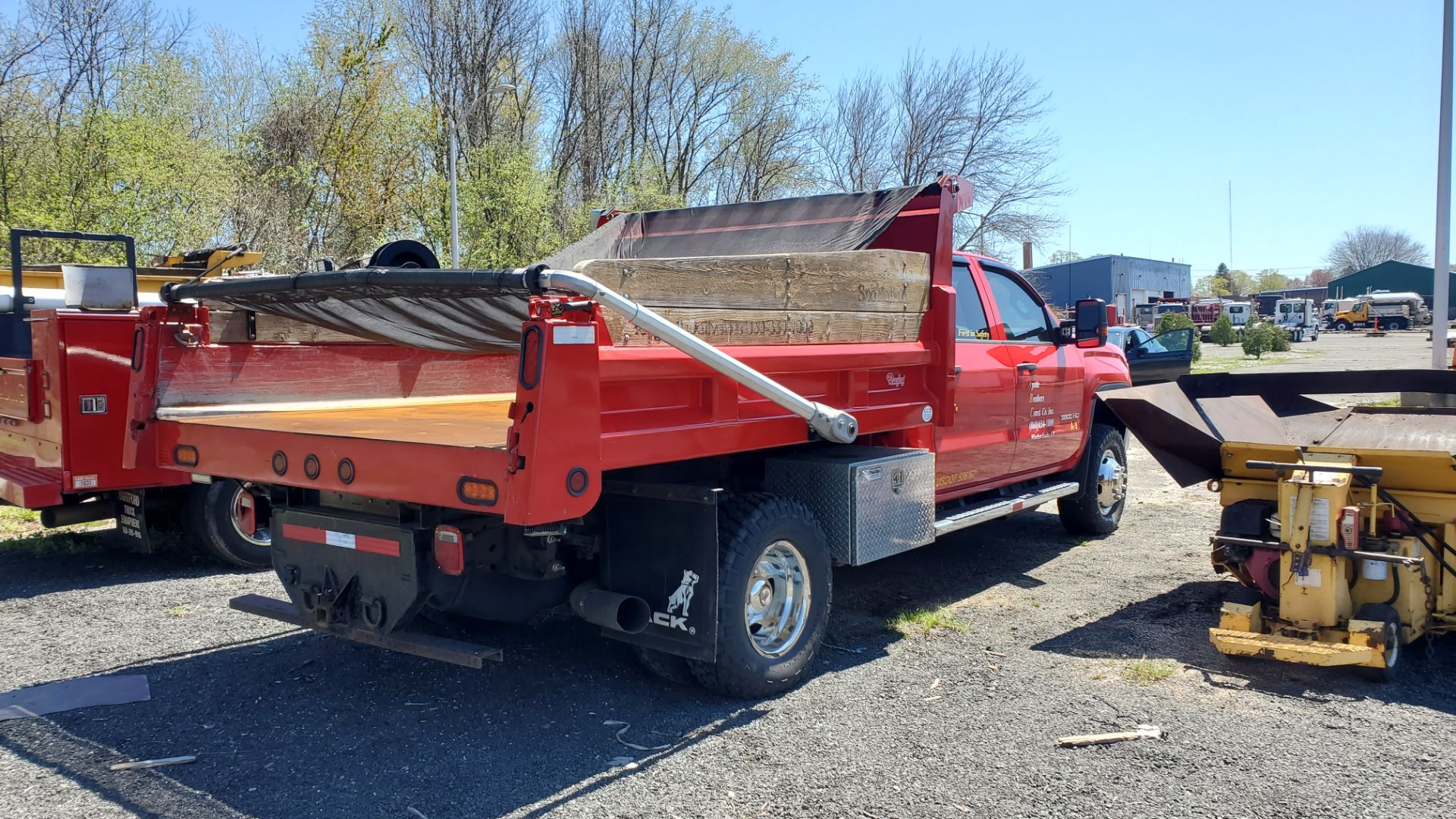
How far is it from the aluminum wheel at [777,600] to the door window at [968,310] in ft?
7.52

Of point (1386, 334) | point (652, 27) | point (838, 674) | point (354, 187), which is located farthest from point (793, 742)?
point (1386, 334)

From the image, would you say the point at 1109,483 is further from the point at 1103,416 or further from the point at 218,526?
the point at 218,526

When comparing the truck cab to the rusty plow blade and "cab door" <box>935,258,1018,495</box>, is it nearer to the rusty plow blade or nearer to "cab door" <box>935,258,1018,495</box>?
"cab door" <box>935,258,1018,495</box>

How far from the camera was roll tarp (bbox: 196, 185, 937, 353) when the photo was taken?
3.93 metres

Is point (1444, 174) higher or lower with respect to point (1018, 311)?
higher

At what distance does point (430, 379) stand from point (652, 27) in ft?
84.4

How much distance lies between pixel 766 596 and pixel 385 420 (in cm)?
200

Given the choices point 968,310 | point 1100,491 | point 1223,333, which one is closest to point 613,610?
point 968,310

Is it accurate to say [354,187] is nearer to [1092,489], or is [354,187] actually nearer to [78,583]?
[78,583]

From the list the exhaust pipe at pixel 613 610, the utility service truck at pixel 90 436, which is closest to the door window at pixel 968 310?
the exhaust pipe at pixel 613 610

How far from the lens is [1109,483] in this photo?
26.8 ft

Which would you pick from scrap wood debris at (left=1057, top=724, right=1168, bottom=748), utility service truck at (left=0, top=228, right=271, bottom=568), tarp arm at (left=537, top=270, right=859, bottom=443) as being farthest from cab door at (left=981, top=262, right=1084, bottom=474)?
utility service truck at (left=0, top=228, right=271, bottom=568)

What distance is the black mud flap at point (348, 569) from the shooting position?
4.02m

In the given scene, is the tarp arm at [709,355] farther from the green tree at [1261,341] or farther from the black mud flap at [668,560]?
the green tree at [1261,341]
